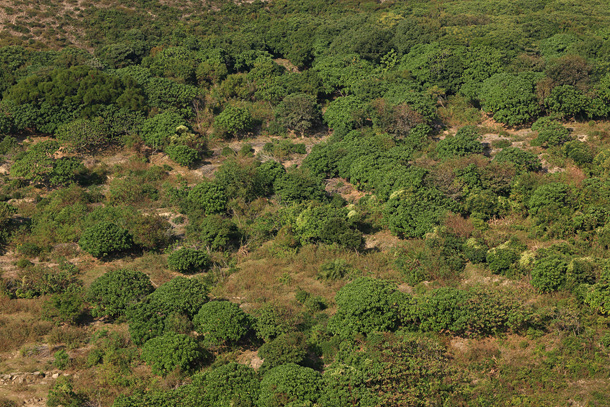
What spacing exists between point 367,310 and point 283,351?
19.2 feet

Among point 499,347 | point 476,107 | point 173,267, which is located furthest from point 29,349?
point 476,107

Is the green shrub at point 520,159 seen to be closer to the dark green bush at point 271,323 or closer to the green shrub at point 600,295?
the green shrub at point 600,295

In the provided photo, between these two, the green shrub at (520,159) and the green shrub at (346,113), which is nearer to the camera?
the green shrub at (520,159)

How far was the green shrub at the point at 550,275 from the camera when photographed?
134 feet

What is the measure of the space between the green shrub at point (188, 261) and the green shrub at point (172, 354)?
10.9 meters

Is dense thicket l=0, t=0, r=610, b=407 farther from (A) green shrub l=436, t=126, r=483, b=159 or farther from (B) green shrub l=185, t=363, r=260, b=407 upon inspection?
(A) green shrub l=436, t=126, r=483, b=159

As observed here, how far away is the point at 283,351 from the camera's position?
3578 cm

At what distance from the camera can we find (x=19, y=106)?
2694 inches

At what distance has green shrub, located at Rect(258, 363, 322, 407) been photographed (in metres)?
31.3

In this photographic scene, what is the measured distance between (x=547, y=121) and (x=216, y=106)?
→ 123 feet

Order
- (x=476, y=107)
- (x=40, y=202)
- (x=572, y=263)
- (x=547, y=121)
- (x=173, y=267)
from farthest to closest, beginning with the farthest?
(x=476, y=107)
(x=547, y=121)
(x=40, y=202)
(x=173, y=267)
(x=572, y=263)

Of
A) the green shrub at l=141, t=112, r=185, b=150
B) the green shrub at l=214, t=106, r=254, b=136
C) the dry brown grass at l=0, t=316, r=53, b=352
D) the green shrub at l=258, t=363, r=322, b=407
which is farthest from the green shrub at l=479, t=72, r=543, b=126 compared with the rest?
the dry brown grass at l=0, t=316, r=53, b=352

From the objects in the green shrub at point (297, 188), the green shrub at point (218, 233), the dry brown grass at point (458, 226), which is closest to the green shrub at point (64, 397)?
the green shrub at point (218, 233)

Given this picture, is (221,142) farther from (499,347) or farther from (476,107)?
(499,347)
